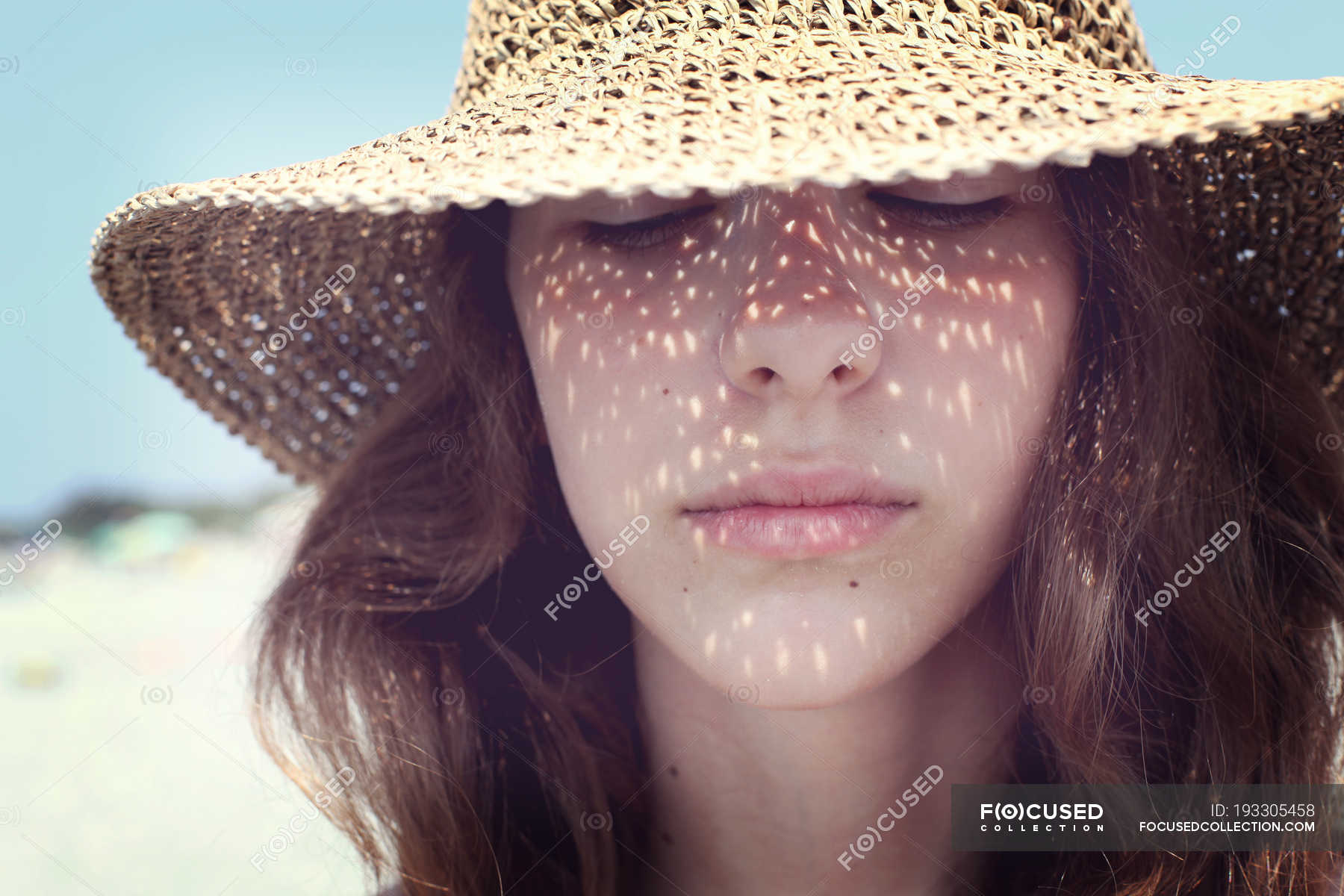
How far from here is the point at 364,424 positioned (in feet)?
4.52

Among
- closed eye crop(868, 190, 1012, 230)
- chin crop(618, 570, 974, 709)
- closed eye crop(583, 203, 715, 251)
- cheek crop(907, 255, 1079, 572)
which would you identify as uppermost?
closed eye crop(868, 190, 1012, 230)

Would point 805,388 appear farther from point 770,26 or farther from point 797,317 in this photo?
point 770,26

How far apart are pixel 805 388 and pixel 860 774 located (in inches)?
19.6

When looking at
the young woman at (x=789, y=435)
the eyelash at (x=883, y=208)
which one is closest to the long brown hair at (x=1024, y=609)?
the young woman at (x=789, y=435)

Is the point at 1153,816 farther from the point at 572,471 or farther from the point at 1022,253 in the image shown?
the point at 572,471

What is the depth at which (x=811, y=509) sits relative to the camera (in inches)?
33.3

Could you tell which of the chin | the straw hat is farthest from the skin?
the straw hat

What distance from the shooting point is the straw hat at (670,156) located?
651 millimetres

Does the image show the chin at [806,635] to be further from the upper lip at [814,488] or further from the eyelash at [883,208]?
the eyelash at [883,208]

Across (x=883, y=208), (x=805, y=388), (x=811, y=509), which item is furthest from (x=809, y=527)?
(x=883, y=208)

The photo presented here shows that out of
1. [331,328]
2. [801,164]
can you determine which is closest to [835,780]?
[801,164]

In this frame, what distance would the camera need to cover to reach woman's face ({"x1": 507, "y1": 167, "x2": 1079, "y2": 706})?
2.70 feet

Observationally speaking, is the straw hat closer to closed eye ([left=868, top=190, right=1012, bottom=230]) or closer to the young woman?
the young woman

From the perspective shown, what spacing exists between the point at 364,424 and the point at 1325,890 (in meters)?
1.26
